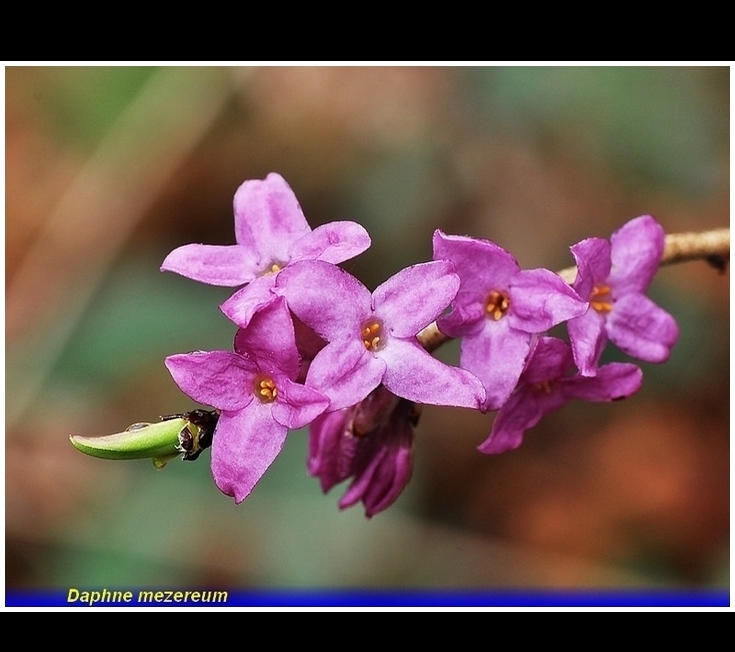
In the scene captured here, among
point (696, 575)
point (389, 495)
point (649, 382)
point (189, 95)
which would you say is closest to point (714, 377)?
point (649, 382)

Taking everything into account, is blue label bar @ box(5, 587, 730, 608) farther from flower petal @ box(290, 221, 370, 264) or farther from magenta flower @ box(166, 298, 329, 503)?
flower petal @ box(290, 221, 370, 264)

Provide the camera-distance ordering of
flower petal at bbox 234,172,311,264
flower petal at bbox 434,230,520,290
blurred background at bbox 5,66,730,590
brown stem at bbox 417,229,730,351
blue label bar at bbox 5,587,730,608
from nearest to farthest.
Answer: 1. flower petal at bbox 434,230,520,290
2. flower petal at bbox 234,172,311,264
3. brown stem at bbox 417,229,730,351
4. blue label bar at bbox 5,587,730,608
5. blurred background at bbox 5,66,730,590

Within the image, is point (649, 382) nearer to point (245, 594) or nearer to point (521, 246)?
point (521, 246)

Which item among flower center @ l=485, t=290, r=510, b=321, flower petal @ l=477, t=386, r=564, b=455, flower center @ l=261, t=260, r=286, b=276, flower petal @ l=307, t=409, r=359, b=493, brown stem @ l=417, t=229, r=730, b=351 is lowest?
flower petal @ l=307, t=409, r=359, b=493

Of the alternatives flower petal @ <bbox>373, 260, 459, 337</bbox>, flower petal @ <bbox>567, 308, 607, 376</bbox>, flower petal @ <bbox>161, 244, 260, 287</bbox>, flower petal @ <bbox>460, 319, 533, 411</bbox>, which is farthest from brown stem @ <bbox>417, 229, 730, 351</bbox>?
flower petal @ <bbox>161, 244, 260, 287</bbox>

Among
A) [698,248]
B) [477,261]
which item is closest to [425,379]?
[477,261]

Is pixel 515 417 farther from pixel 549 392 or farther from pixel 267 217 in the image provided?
pixel 267 217

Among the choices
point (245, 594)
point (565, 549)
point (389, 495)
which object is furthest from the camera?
point (565, 549)
